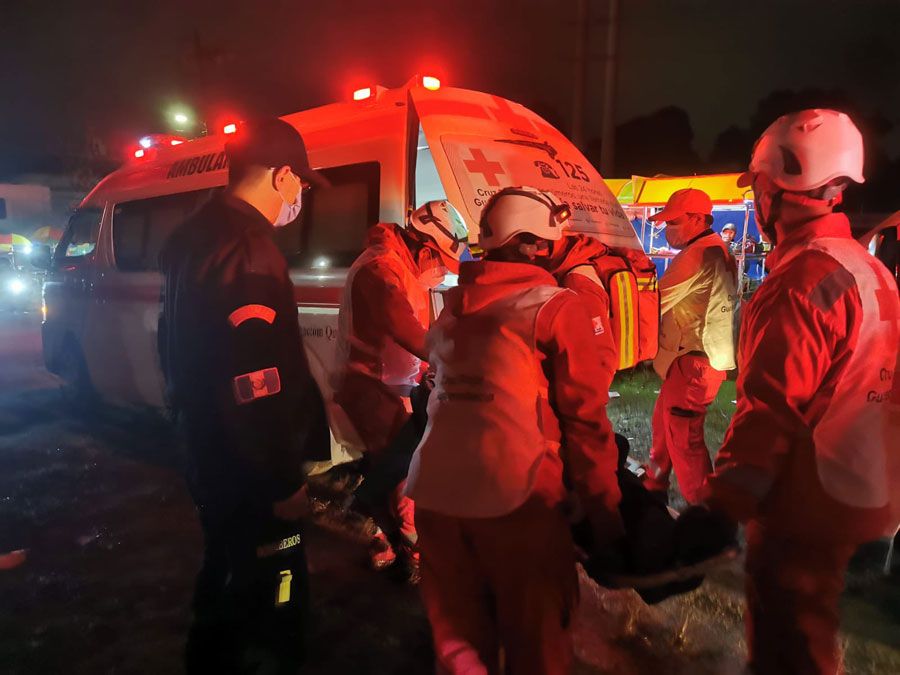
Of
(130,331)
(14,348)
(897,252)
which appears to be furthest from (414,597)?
(14,348)

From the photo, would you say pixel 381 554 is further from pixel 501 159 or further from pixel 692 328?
pixel 501 159

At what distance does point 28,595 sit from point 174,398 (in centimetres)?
228

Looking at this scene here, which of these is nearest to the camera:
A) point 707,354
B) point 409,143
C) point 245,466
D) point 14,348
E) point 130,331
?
point 245,466

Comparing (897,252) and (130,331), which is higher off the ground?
(897,252)

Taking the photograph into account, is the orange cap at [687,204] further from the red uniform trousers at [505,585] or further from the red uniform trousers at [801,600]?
the red uniform trousers at [505,585]

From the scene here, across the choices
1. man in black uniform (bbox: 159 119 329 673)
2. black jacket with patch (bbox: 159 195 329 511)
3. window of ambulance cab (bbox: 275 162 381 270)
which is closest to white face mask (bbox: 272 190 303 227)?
man in black uniform (bbox: 159 119 329 673)

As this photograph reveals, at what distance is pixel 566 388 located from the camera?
182 cm

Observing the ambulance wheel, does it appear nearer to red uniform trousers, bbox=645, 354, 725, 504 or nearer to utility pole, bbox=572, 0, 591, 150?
red uniform trousers, bbox=645, 354, 725, 504

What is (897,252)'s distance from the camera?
333cm

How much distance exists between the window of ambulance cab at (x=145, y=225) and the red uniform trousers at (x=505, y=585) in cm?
449

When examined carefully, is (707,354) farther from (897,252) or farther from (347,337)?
(347,337)

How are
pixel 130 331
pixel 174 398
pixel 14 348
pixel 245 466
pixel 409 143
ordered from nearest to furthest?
pixel 245 466 → pixel 174 398 → pixel 409 143 → pixel 130 331 → pixel 14 348

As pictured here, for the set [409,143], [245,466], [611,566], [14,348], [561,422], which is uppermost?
[409,143]

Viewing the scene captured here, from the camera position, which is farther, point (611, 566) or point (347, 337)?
point (347, 337)
